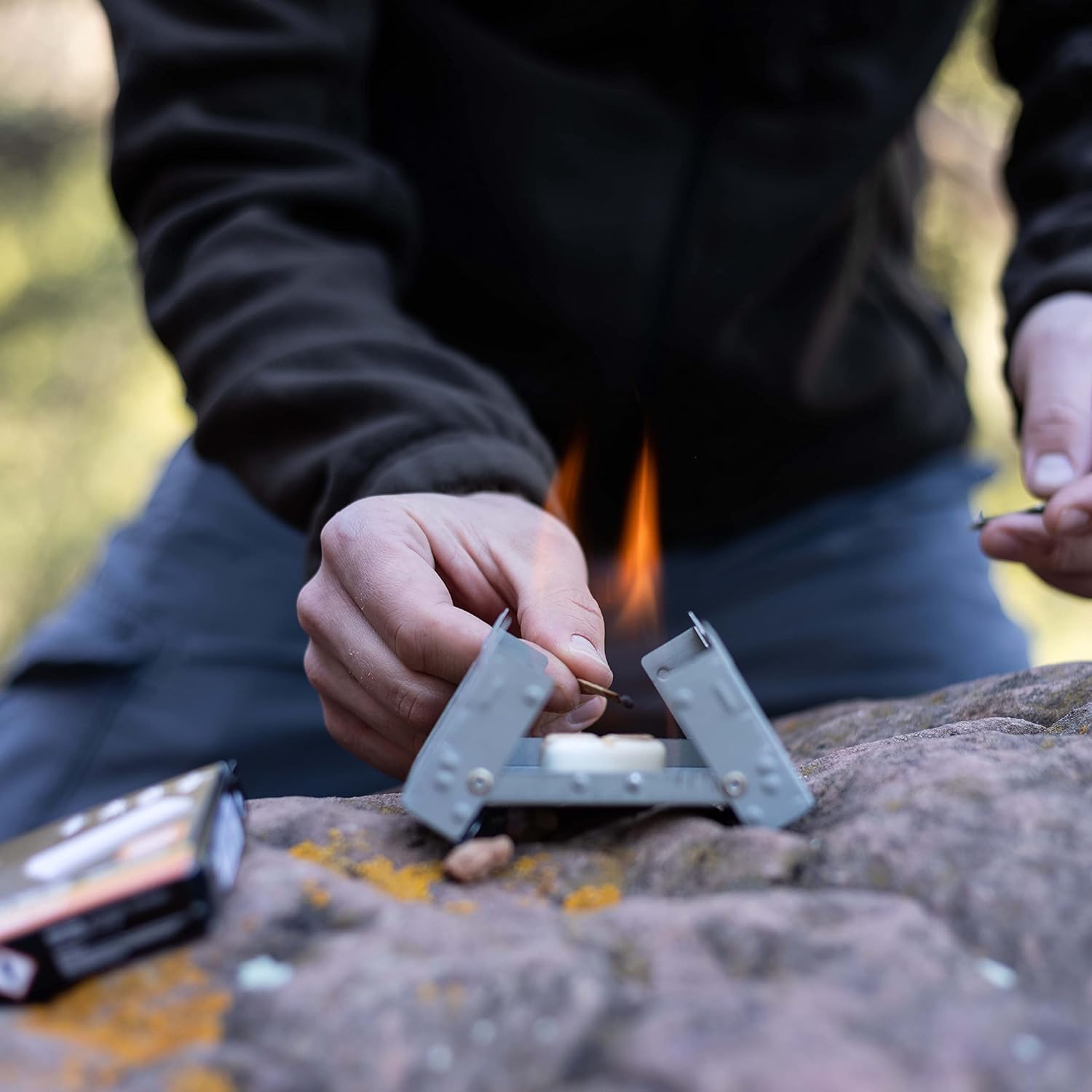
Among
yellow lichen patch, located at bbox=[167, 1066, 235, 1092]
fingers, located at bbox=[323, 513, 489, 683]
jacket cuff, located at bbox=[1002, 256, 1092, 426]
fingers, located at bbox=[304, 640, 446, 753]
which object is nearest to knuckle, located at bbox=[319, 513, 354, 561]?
fingers, located at bbox=[323, 513, 489, 683]

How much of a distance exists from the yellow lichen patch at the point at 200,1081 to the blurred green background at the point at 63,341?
7906 millimetres

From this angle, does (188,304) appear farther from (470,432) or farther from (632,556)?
(632,556)

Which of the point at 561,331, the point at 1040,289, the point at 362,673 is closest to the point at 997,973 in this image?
the point at 362,673

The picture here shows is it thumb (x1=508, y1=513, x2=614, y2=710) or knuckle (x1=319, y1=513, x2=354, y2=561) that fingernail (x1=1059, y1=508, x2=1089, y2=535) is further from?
knuckle (x1=319, y1=513, x2=354, y2=561)

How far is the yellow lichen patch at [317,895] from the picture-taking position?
1068mm

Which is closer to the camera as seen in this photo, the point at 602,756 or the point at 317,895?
the point at 317,895

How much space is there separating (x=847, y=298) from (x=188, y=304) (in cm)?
200

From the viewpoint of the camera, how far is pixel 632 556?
181 cm

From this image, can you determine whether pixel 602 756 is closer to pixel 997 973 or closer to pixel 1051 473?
pixel 997 973

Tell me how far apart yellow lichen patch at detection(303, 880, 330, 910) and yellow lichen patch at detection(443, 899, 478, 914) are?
131mm

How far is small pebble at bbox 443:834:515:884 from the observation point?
1.18 meters

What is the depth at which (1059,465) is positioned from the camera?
208cm

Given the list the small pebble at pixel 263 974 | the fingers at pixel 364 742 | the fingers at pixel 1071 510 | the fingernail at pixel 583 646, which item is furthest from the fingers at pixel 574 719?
the fingers at pixel 1071 510

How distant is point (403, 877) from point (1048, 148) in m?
2.97
